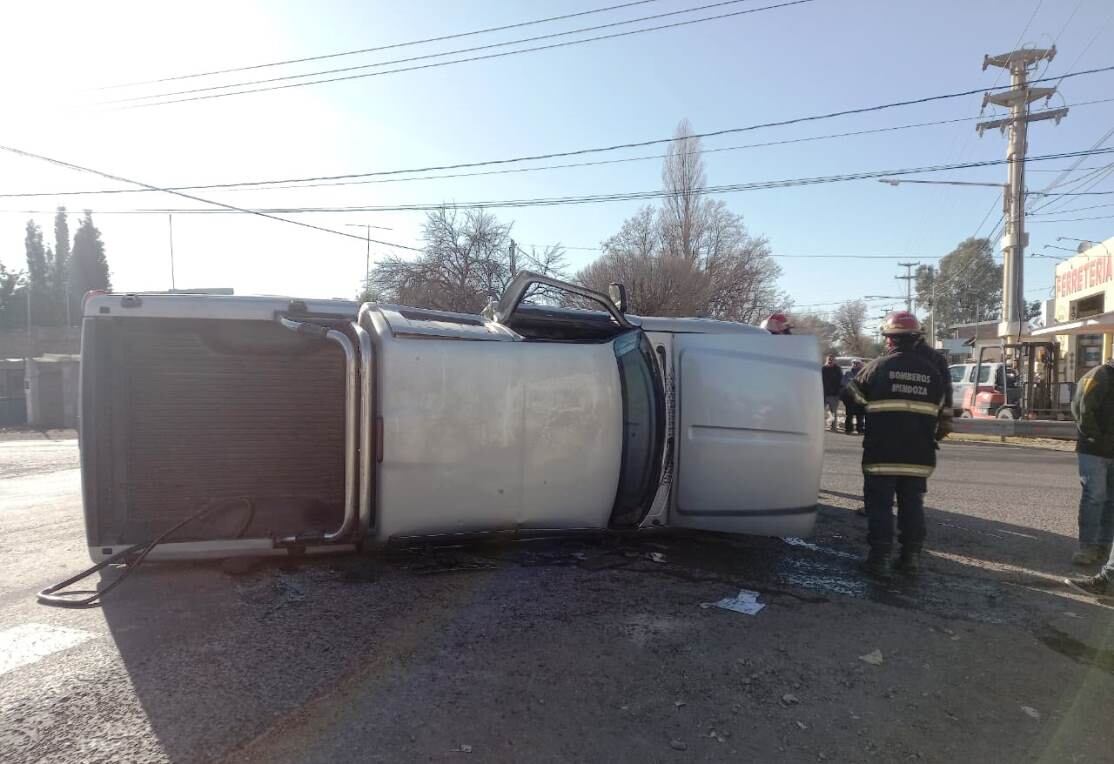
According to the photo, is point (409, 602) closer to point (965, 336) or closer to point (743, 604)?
point (743, 604)

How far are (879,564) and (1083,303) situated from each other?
23775 mm

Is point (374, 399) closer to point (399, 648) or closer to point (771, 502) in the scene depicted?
point (399, 648)

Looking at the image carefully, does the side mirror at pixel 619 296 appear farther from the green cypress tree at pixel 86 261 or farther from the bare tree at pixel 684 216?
the green cypress tree at pixel 86 261

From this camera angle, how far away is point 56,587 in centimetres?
423

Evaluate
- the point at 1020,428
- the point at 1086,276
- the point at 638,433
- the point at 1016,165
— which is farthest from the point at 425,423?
the point at 1086,276

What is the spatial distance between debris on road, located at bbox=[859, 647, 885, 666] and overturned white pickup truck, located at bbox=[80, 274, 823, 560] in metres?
1.30

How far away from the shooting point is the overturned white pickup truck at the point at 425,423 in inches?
161

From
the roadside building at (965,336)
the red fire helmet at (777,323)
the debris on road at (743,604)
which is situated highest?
the roadside building at (965,336)

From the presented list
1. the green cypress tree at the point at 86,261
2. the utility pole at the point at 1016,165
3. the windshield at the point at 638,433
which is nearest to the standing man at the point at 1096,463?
the windshield at the point at 638,433

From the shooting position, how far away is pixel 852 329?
78.1m

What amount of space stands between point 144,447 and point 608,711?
3.81 metres

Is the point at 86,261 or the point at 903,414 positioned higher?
the point at 86,261

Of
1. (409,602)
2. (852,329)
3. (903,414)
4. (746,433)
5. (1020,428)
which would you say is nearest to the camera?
(409,602)

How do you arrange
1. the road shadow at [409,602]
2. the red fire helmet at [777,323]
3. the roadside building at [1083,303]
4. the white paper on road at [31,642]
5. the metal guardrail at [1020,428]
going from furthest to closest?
1. the roadside building at [1083,303]
2. the metal guardrail at [1020,428]
3. the red fire helmet at [777,323]
4. the white paper on road at [31,642]
5. the road shadow at [409,602]
